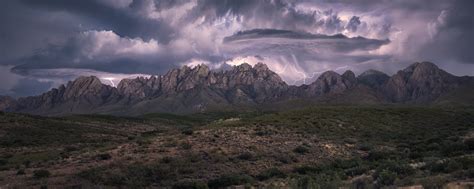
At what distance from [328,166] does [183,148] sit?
14.5 metres

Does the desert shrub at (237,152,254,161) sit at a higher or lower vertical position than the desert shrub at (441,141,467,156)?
lower

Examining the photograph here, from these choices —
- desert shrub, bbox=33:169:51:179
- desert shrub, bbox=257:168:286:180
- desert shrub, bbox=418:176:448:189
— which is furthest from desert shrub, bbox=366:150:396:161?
desert shrub, bbox=33:169:51:179

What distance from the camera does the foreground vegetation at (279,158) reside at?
22906 mm

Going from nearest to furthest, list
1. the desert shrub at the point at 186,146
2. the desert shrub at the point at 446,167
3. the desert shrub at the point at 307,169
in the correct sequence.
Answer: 1. the desert shrub at the point at 446,167
2. the desert shrub at the point at 307,169
3. the desert shrub at the point at 186,146

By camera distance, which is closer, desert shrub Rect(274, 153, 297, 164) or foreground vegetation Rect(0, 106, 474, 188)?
foreground vegetation Rect(0, 106, 474, 188)

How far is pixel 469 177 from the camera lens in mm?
18453

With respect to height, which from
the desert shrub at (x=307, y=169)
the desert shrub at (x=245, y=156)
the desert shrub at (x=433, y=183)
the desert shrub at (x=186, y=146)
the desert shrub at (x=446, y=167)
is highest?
the desert shrub at (x=433, y=183)

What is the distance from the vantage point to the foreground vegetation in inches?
902

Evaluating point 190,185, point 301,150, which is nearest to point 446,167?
point 190,185

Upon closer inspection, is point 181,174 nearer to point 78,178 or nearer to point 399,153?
point 78,178

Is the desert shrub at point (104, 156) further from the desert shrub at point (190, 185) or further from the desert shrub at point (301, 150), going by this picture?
the desert shrub at point (301, 150)

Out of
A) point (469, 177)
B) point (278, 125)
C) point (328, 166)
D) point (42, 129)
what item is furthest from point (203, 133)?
point (42, 129)

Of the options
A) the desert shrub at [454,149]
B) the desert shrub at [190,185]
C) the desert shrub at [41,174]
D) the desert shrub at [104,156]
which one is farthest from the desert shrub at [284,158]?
the desert shrub at [41,174]

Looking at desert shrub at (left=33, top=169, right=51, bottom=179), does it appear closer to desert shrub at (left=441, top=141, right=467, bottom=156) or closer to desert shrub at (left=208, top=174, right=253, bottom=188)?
desert shrub at (left=208, top=174, right=253, bottom=188)
